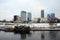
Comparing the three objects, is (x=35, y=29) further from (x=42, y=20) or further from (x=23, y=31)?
(x=23, y=31)

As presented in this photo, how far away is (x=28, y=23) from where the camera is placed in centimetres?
1518

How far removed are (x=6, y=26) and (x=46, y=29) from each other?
13.5 ft

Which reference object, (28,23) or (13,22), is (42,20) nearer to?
(28,23)

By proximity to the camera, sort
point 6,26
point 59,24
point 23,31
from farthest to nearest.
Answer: point 59,24
point 6,26
point 23,31

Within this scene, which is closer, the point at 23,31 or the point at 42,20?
the point at 23,31

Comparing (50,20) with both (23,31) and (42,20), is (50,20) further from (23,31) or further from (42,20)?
(23,31)

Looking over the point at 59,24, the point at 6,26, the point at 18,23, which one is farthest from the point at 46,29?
the point at 6,26

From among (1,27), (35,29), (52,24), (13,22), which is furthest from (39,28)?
(1,27)

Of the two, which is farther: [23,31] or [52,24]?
[52,24]

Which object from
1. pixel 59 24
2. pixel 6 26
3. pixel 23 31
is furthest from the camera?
pixel 59 24

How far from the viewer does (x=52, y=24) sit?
52.4 ft

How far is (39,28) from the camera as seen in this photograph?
15.5 meters

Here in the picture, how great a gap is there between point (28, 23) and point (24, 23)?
415mm

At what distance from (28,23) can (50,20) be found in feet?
8.43
